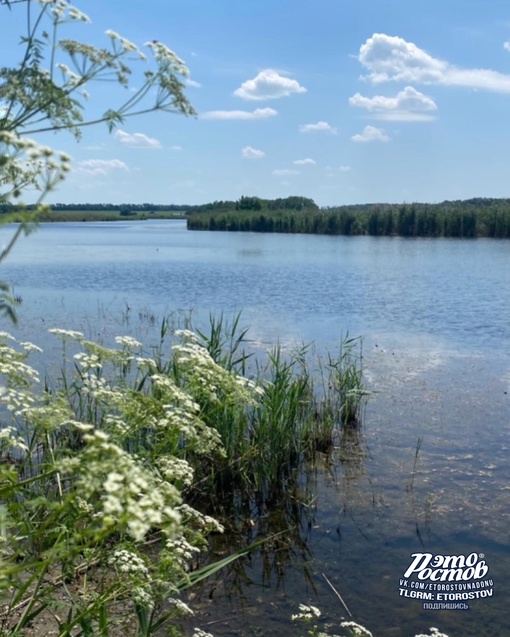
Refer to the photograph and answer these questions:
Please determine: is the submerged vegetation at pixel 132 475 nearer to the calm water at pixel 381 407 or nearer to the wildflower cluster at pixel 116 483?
the wildflower cluster at pixel 116 483

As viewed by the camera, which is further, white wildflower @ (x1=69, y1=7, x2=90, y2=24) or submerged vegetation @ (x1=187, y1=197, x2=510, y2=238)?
submerged vegetation @ (x1=187, y1=197, x2=510, y2=238)

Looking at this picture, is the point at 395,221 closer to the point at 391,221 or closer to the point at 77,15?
the point at 391,221

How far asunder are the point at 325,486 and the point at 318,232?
50306 mm

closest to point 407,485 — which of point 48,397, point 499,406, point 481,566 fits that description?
point 481,566

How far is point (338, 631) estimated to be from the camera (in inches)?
195

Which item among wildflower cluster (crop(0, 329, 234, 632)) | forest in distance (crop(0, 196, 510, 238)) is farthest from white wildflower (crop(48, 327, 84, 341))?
forest in distance (crop(0, 196, 510, 238))

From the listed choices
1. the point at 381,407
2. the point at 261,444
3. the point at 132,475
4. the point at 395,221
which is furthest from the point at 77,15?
the point at 395,221

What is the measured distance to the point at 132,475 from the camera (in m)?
2.04

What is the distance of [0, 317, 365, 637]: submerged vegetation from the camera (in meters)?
2.23

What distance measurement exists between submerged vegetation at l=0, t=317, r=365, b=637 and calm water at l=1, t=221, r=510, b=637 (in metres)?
0.64

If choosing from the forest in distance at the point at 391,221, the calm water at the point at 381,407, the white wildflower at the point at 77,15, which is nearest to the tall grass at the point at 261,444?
the calm water at the point at 381,407

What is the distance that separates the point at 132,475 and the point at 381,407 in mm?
8236

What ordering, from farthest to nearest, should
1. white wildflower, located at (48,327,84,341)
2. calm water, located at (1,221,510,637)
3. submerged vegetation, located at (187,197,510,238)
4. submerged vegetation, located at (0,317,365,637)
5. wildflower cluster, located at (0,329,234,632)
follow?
submerged vegetation, located at (187,197,510,238), calm water, located at (1,221,510,637), white wildflower, located at (48,327,84,341), submerged vegetation, located at (0,317,365,637), wildflower cluster, located at (0,329,234,632)

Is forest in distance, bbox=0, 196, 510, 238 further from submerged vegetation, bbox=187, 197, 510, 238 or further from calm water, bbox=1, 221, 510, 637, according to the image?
calm water, bbox=1, 221, 510, 637
